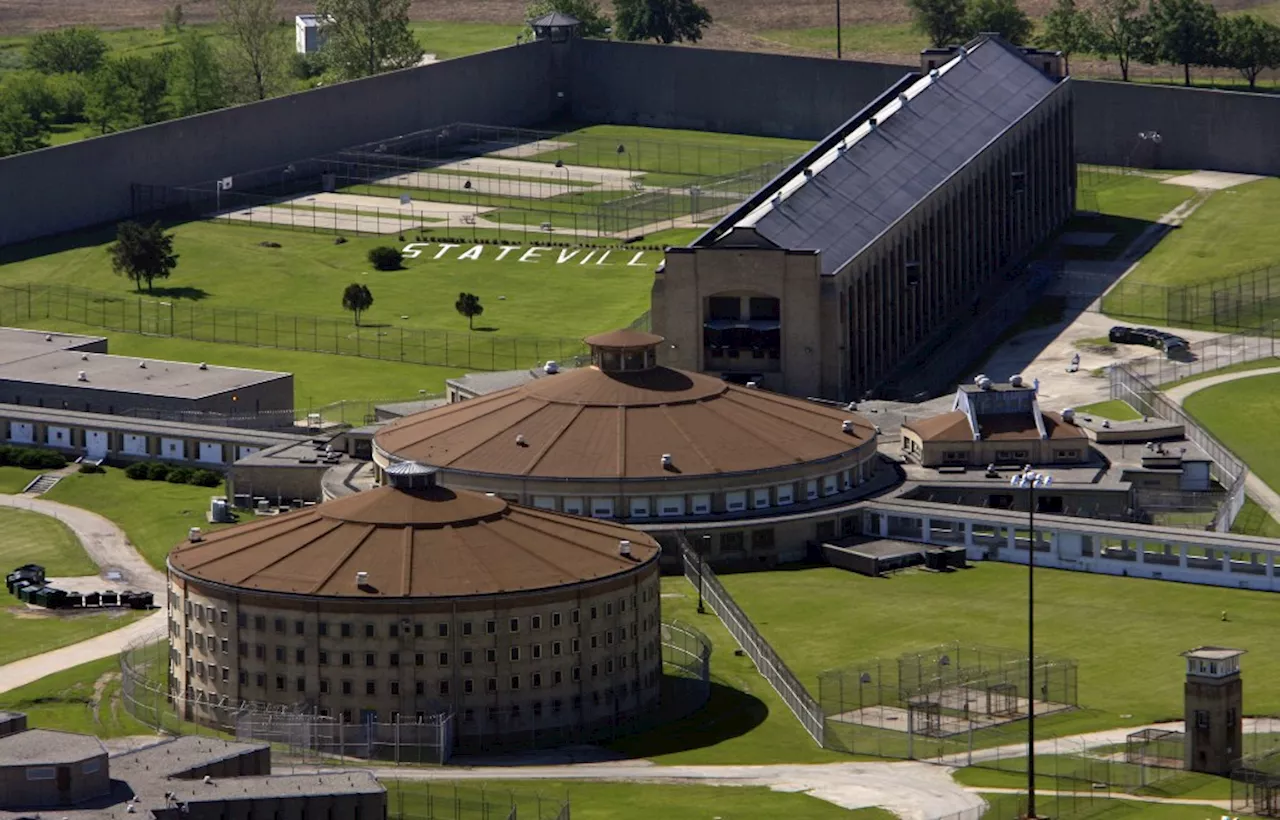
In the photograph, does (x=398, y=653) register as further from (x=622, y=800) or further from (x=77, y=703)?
(x=622, y=800)

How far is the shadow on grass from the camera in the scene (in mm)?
183000

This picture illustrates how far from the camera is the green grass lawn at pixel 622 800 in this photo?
549ft

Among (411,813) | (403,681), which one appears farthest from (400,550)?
(411,813)

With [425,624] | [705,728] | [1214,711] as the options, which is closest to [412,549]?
[425,624]

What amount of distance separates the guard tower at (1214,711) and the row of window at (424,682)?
32094mm

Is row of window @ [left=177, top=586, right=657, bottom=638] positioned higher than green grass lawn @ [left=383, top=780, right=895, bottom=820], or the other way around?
row of window @ [left=177, top=586, right=657, bottom=638]

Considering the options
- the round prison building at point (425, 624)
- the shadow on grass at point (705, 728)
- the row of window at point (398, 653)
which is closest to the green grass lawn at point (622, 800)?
the shadow on grass at point (705, 728)

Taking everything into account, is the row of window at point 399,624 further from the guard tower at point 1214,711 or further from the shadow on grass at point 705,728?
the guard tower at point 1214,711

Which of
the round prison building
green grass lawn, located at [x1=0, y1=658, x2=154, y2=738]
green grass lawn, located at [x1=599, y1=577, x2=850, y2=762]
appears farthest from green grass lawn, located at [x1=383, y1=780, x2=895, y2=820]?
green grass lawn, located at [x1=0, y1=658, x2=154, y2=738]

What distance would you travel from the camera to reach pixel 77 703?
623ft

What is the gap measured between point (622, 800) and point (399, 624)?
773 inches

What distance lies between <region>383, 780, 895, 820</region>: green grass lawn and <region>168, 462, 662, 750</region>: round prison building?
10.8m

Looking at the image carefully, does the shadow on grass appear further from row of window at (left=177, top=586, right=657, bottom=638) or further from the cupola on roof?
the cupola on roof

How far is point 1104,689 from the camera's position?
190 meters
